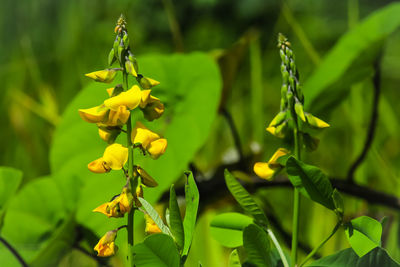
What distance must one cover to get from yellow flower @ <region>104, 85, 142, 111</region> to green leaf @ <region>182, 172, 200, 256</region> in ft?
0.09

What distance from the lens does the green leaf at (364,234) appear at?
0.53ft

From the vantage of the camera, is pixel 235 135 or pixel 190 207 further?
pixel 235 135

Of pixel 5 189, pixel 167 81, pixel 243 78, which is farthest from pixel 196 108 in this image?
pixel 243 78

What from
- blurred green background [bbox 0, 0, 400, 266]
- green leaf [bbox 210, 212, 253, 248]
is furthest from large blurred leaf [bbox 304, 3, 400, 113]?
green leaf [bbox 210, 212, 253, 248]

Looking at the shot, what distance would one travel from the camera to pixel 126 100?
16 centimetres

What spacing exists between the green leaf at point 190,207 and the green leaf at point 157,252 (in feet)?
0.03

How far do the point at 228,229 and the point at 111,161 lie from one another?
63 mm

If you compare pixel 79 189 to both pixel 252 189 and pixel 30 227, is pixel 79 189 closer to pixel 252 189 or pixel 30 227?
pixel 30 227

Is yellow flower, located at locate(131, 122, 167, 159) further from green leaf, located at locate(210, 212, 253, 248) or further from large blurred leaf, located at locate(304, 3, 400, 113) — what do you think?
large blurred leaf, located at locate(304, 3, 400, 113)

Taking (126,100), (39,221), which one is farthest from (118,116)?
(39,221)

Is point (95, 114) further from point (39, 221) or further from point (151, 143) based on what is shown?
point (39, 221)

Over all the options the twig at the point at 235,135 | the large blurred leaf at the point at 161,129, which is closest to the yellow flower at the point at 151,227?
the large blurred leaf at the point at 161,129

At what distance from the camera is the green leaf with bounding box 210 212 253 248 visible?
0.20 metres

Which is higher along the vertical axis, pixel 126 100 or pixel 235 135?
pixel 126 100
